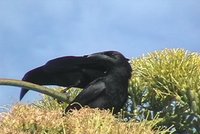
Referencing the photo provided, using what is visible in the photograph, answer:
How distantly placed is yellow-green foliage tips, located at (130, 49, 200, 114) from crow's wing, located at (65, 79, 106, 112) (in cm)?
28

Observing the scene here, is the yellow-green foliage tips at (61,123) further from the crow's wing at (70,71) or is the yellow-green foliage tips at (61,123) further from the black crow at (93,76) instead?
the crow's wing at (70,71)

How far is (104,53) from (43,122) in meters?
1.28

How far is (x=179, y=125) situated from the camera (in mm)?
3855

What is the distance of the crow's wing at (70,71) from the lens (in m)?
3.80

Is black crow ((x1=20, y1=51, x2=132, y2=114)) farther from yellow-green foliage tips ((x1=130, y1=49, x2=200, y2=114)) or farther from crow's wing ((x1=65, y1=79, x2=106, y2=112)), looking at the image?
yellow-green foliage tips ((x1=130, y1=49, x2=200, y2=114))

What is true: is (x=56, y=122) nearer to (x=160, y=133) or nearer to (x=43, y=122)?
(x=43, y=122)

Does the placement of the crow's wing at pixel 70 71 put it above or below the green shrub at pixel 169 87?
above

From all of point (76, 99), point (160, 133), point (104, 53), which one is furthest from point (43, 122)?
point (104, 53)

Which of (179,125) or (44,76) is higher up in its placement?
(44,76)

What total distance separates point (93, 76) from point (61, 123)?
1267mm

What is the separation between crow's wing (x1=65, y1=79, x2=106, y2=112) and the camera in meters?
3.61

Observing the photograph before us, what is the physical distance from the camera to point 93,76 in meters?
3.86

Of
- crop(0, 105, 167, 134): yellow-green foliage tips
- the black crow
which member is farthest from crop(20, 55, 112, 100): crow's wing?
crop(0, 105, 167, 134): yellow-green foliage tips

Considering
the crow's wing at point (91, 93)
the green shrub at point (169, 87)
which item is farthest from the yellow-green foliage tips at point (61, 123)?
the green shrub at point (169, 87)
